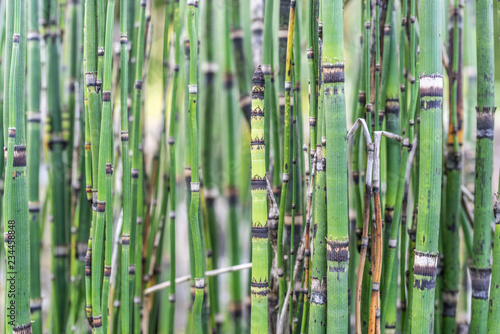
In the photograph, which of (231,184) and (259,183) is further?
(231,184)

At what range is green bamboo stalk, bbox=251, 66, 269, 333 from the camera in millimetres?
536

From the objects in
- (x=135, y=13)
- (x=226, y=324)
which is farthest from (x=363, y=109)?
(x=226, y=324)

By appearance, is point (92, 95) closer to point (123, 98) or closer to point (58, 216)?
point (123, 98)

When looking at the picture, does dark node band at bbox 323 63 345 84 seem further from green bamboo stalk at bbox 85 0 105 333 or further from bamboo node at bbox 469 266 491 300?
bamboo node at bbox 469 266 491 300

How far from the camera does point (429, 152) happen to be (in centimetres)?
52

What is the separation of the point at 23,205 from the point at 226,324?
0.87 metres

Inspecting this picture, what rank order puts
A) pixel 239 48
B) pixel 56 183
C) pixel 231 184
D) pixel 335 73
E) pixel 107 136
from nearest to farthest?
pixel 335 73 < pixel 107 136 < pixel 56 183 < pixel 239 48 < pixel 231 184

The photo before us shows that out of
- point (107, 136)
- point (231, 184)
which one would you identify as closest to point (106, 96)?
point (107, 136)

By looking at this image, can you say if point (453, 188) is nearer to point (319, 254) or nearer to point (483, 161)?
point (483, 161)

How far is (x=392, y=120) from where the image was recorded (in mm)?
714

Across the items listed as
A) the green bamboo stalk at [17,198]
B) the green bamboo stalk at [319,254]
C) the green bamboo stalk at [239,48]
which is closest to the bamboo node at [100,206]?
the green bamboo stalk at [17,198]

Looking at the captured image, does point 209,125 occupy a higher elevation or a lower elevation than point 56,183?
higher

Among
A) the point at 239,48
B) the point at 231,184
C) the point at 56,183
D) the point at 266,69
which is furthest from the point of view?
the point at 231,184

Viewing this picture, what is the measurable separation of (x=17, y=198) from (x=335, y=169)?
0.47 metres
